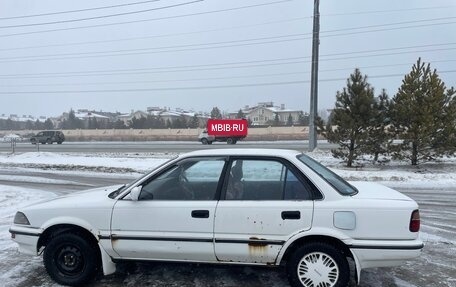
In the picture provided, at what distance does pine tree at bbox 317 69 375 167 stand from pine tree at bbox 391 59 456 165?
1.28 metres

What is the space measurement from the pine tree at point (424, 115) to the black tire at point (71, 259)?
16.0 m

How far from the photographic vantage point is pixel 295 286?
177 inches

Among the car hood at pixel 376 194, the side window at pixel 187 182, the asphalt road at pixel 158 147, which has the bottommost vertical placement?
the asphalt road at pixel 158 147

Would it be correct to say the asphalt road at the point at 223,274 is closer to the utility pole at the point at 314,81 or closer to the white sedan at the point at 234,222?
the white sedan at the point at 234,222

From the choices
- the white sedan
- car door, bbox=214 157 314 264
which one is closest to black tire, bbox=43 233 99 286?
the white sedan

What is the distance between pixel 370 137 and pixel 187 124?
62090 mm

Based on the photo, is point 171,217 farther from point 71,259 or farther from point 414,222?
point 414,222

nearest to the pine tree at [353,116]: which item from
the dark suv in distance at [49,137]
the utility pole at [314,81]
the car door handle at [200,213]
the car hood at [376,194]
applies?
the utility pole at [314,81]

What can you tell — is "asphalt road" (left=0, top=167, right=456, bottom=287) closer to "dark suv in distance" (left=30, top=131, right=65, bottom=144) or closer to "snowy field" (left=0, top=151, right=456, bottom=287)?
"snowy field" (left=0, top=151, right=456, bottom=287)

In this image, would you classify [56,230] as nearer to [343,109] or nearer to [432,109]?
[343,109]

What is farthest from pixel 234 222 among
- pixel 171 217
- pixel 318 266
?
Answer: pixel 318 266

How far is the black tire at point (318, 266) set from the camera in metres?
4.39

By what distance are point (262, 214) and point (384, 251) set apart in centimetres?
126

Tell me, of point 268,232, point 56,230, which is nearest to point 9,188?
point 56,230
